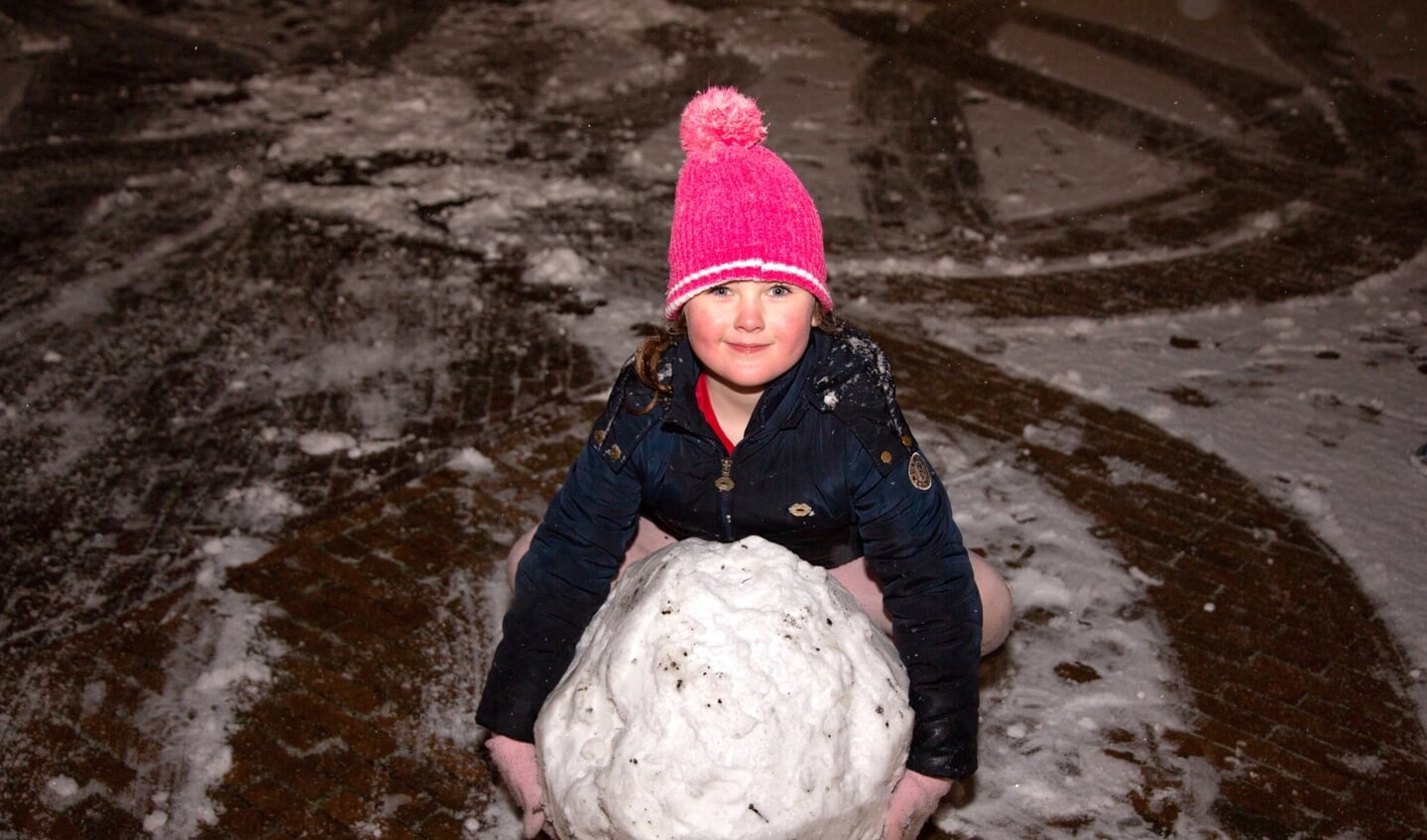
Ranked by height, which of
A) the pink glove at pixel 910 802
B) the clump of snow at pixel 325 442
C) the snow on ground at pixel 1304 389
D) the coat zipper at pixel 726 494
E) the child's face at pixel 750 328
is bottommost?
the clump of snow at pixel 325 442

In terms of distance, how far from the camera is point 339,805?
3.04 meters

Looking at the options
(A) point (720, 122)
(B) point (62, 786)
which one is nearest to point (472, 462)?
(B) point (62, 786)

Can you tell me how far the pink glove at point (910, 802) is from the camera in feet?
7.76

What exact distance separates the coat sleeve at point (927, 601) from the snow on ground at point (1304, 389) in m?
1.83

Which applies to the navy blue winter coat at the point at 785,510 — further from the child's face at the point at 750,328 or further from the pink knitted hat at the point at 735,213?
the pink knitted hat at the point at 735,213

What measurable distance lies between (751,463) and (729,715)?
2.17ft

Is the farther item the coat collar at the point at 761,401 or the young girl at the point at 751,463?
the coat collar at the point at 761,401

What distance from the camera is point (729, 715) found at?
2078 millimetres

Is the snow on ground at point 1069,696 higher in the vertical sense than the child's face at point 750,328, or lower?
lower

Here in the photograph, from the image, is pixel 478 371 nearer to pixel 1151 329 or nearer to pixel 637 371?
pixel 637 371

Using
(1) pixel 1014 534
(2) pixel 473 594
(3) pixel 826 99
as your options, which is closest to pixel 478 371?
(2) pixel 473 594

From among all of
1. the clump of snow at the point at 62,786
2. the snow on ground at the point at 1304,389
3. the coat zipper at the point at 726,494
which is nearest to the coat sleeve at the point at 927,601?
the coat zipper at the point at 726,494

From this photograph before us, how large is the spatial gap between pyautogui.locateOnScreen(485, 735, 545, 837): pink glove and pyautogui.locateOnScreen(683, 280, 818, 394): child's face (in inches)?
35.2

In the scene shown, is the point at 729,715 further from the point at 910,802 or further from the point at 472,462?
the point at 472,462
